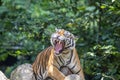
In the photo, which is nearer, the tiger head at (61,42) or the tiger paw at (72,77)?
the tiger head at (61,42)

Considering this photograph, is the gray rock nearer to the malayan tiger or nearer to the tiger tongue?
the malayan tiger

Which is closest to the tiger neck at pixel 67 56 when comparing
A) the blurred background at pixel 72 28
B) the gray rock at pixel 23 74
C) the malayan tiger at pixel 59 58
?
the malayan tiger at pixel 59 58

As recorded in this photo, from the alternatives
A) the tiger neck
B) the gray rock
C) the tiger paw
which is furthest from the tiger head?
the gray rock

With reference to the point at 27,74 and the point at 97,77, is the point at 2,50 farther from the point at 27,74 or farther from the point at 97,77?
the point at 27,74

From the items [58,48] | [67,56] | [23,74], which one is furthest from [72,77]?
[23,74]

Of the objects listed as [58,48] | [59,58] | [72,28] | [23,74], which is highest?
[58,48]

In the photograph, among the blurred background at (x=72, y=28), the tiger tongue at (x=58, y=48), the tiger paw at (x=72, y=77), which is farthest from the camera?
the blurred background at (x=72, y=28)

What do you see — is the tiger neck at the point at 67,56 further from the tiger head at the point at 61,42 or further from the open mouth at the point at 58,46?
the open mouth at the point at 58,46

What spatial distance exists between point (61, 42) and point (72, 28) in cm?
290

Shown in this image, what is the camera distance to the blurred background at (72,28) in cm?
768

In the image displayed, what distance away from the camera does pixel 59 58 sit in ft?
19.0

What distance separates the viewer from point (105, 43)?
794 centimetres

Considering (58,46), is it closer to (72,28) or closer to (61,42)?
(61,42)

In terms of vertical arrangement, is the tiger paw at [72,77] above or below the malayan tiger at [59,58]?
below
